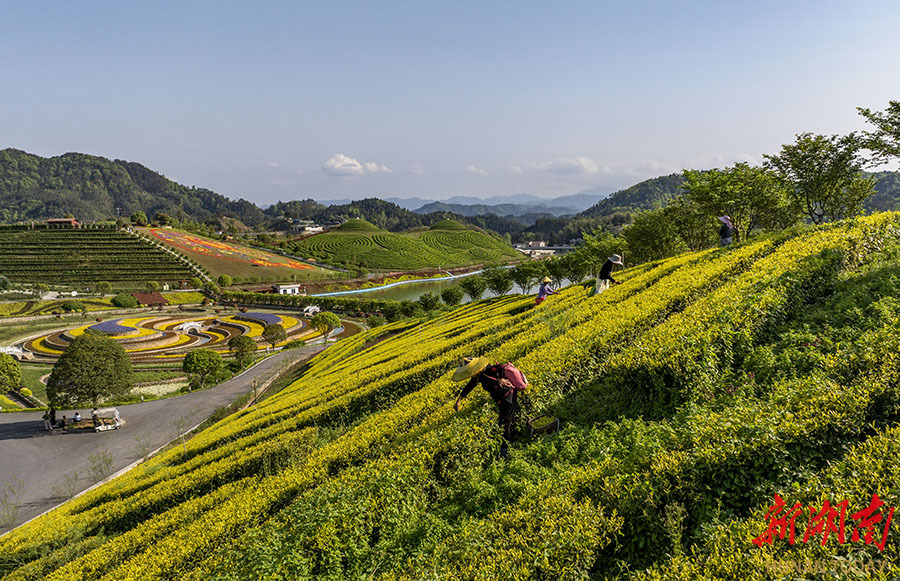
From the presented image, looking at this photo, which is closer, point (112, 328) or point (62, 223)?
point (112, 328)

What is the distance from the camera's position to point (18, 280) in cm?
9219

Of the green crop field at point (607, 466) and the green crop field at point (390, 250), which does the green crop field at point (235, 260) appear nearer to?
the green crop field at point (390, 250)

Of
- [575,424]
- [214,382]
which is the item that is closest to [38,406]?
[214,382]

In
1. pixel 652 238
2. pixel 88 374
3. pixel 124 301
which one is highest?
pixel 652 238

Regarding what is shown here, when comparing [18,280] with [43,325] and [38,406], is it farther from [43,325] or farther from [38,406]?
[38,406]

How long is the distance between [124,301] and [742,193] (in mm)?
95651

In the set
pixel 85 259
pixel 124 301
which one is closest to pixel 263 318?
pixel 124 301

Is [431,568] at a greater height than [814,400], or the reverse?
[814,400]

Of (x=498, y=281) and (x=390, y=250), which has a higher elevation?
(x=390, y=250)

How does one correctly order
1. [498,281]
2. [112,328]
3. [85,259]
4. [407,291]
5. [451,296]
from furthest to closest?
[407,291] < [85,259] < [451,296] < [498,281] < [112,328]

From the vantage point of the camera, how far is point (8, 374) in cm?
3434

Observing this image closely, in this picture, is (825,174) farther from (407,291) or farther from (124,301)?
(124,301)

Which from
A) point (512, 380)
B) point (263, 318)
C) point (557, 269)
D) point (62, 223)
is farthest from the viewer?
point (62, 223)

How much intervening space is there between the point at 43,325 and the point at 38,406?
1628 inches
